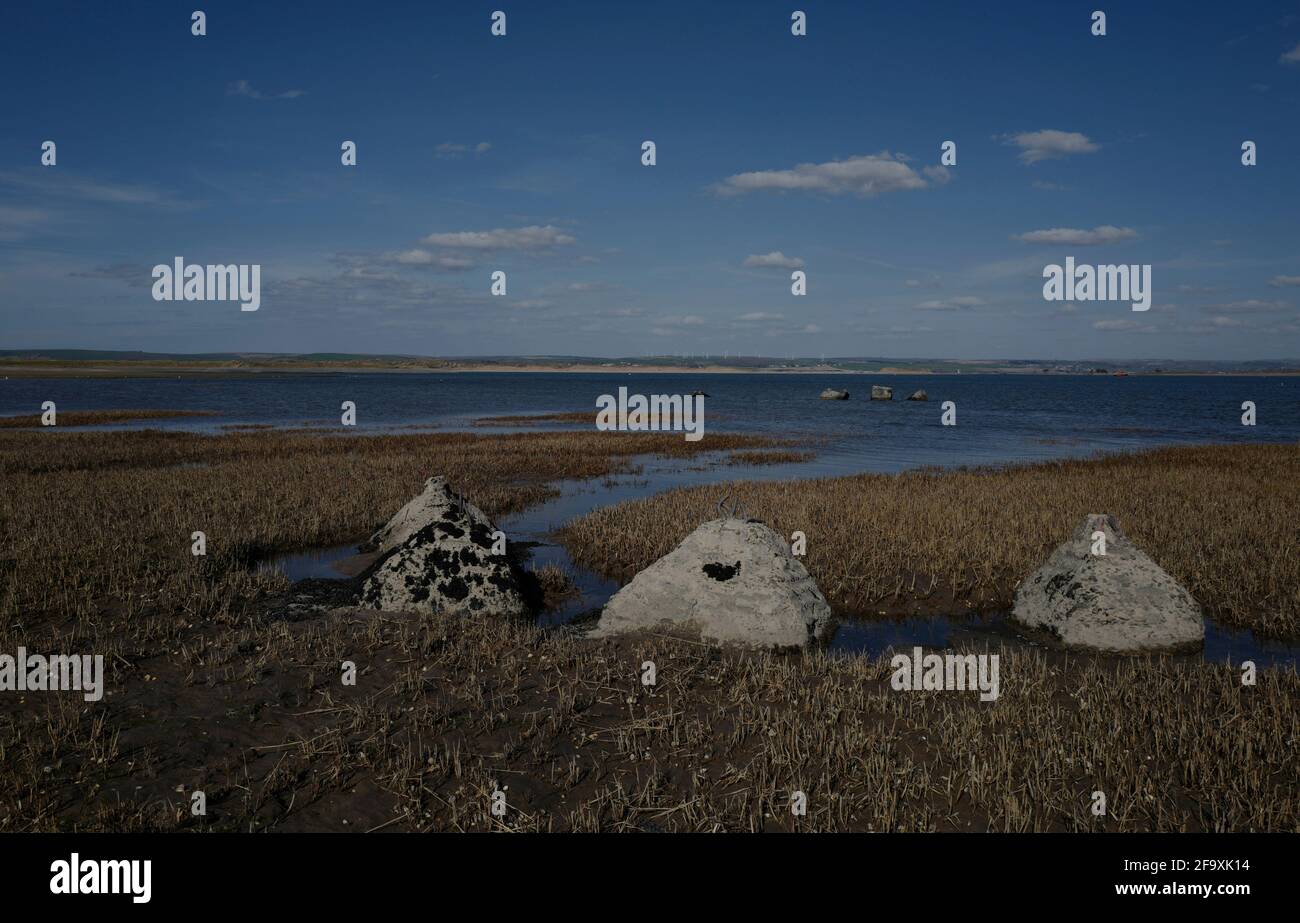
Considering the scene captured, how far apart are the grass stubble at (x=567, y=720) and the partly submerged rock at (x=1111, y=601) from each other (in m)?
0.75

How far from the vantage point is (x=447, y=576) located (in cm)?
1148

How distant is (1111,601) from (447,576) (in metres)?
10.1

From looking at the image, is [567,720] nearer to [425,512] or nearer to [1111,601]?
[425,512]

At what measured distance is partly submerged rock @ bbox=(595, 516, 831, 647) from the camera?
1034 centimetres

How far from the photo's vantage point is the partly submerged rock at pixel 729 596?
10.3m

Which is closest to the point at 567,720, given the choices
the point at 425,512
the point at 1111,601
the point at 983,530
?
the point at 425,512

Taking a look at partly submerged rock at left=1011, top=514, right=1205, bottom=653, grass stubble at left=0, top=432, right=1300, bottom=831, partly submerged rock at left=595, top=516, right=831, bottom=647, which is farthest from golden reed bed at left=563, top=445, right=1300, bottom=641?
partly submerged rock at left=595, top=516, right=831, bottom=647

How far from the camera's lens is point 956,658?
9.52 metres

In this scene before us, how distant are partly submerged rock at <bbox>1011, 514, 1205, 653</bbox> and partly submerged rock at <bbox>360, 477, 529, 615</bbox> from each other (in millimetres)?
8344
